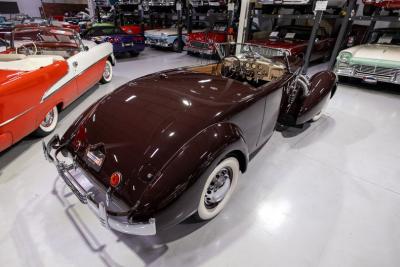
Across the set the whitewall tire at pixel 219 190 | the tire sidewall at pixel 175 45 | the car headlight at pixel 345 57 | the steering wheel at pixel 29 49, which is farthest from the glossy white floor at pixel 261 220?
the tire sidewall at pixel 175 45

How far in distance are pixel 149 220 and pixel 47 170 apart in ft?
5.57

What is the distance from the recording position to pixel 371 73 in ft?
15.9

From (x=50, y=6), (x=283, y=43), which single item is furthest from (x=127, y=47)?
(x=50, y=6)

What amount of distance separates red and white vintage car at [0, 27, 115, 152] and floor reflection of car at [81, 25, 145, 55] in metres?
2.72

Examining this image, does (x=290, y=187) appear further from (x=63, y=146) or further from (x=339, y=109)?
(x=339, y=109)

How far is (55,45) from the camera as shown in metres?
4.14

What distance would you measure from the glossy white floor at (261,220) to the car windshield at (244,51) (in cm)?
110

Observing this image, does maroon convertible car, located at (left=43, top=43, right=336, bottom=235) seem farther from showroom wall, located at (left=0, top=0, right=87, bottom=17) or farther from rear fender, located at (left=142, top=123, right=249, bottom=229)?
showroom wall, located at (left=0, top=0, right=87, bottom=17)

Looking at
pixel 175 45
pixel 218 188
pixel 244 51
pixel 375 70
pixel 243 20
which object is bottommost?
pixel 175 45

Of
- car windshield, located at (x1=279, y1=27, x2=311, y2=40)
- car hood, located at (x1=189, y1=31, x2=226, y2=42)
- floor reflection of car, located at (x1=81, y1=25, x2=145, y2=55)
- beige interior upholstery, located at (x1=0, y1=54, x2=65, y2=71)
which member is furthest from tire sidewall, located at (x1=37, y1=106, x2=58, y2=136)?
car windshield, located at (x1=279, y1=27, x2=311, y2=40)

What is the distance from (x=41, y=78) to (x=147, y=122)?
5.62 feet

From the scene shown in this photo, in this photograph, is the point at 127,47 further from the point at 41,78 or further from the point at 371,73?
the point at 371,73

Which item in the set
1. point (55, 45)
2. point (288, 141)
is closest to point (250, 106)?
point (288, 141)

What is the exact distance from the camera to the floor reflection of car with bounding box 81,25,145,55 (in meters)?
6.91
